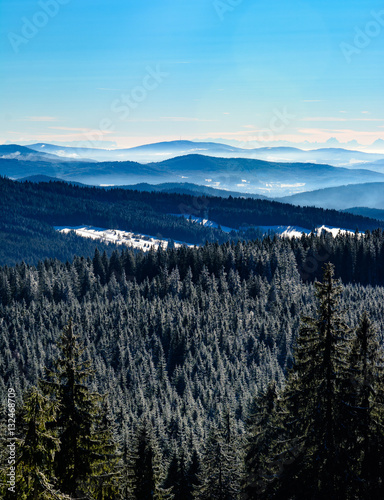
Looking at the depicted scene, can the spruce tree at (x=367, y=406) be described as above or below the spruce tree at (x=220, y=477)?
above

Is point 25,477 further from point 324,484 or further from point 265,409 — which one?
point 265,409

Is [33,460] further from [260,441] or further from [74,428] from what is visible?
[260,441]

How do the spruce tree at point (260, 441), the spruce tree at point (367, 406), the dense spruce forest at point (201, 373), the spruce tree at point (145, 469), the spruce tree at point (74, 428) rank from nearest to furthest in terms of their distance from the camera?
the spruce tree at point (74, 428)
the dense spruce forest at point (201, 373)
the spruce tree at point (367, 406)
the spruce tree at point (260, 441)
the spruce tree at point (145, 469)

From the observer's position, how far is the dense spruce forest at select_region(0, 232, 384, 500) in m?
21.1

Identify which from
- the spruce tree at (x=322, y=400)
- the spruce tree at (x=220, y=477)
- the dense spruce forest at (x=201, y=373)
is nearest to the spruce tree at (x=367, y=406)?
the dense spruce forest at (x=201, y=373)

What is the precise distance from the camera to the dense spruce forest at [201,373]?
21078mm

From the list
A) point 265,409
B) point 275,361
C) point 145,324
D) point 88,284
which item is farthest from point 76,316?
point 265,409

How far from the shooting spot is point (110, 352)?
385 feet

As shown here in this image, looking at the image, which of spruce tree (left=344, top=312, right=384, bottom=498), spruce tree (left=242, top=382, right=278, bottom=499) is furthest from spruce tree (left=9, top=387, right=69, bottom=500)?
spruce tree (left=242, top=382, right=278, bottom=499)

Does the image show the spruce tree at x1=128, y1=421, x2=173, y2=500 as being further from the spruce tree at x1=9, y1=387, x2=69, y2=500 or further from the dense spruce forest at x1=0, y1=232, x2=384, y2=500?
the spruce tree at x1=9, y1=387, x2=69, y2=500

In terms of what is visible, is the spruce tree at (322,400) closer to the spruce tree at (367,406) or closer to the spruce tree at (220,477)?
the spruce tree at (367,406)

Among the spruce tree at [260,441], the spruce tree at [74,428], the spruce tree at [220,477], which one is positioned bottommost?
the spruce tree at [220,477]

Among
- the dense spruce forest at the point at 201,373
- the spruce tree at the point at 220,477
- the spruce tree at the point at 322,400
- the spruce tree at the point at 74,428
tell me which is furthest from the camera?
the spruce tree at the point at 220,477

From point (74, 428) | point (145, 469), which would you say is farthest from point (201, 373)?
point (74, 428)
